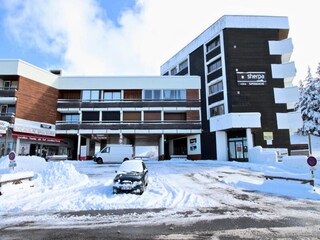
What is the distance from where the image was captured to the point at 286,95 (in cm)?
3072

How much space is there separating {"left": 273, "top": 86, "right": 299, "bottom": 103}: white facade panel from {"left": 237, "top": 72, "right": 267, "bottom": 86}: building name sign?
2.07m

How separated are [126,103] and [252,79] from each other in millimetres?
18673

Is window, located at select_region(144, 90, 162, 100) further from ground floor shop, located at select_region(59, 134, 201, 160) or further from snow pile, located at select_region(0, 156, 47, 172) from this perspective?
snow pile, located at select_region(0, 156, 47, 172)

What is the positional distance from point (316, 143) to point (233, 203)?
52.7 m

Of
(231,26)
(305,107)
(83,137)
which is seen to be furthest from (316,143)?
(83,137)

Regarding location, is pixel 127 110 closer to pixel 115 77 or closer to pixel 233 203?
pixel 115 77

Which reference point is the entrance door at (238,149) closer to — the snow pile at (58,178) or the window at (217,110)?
the window at (217,110)

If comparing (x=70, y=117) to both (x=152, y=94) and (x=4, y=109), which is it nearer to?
(x=4, y=109)

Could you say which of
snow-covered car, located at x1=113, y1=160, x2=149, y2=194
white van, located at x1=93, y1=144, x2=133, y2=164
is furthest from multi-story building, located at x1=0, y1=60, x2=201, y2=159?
snow-covered car, located at x1=113, y1=160, x2=149, y2=194

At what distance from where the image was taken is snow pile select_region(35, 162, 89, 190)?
41.2 feet

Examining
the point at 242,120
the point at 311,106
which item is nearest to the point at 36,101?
the point at 242,120

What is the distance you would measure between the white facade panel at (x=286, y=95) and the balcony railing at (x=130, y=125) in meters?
11.3

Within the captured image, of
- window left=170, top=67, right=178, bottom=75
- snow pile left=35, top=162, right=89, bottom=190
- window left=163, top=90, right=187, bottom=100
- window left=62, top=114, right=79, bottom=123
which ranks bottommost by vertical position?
snow pile left=35, top=162, right=89, bottom=190

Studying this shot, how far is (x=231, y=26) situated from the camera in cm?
3253
